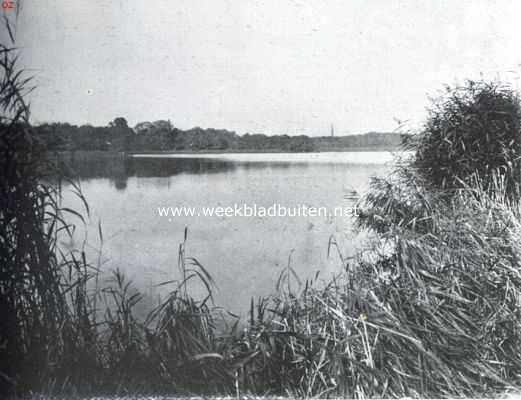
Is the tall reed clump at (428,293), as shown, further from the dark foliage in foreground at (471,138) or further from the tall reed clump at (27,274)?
the tall reed clump at (27,274)

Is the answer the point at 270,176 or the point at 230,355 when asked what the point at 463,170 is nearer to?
the point at 270,176

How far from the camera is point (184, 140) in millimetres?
3131

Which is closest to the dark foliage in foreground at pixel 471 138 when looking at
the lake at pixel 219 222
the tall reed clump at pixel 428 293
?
the tall reed clump at pixel 428 293

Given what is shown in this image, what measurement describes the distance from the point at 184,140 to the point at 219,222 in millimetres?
702

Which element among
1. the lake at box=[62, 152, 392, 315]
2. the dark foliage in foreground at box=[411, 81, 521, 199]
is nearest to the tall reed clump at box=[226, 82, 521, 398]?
the dark foliage in foreground at box=[411, 81, 521, 199]

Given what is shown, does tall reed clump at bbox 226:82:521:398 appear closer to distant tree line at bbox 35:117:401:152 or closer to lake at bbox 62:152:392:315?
lake at bbox 62:152:392:315

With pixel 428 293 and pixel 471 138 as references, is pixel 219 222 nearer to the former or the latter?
pixel 428 293

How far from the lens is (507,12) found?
2.95 metres

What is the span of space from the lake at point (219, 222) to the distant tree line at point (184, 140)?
0.27 ft

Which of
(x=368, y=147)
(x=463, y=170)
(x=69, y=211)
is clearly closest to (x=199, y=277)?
(x=69, y=211)

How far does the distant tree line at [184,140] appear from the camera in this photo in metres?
2.94

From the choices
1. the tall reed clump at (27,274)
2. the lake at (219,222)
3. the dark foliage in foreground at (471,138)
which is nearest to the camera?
the tall reed clump at (27,274)

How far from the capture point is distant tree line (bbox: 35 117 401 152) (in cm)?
294

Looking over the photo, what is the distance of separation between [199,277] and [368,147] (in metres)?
1.60
